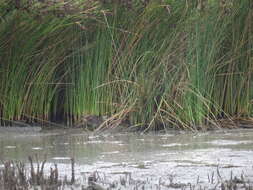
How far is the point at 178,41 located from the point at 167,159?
261 centimetres

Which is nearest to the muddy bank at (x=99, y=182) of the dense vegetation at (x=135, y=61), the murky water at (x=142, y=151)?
the murky water at (x=142, y=151)

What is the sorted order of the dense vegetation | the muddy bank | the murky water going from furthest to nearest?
the dense vegetation, the murky water, the muddy bank

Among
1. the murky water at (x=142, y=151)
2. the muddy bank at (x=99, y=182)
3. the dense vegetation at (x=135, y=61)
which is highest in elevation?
the dense vegetation at (x=135, y=61)

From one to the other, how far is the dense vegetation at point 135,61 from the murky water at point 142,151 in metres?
0.42

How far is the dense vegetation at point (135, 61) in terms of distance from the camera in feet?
27.3

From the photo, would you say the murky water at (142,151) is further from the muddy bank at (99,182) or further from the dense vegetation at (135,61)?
the dense vegetation at (135,61)

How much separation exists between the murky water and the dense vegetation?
1.37 ft

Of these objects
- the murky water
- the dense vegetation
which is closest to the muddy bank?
the murky water

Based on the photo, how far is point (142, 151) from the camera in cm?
665

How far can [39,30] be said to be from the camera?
862 cm

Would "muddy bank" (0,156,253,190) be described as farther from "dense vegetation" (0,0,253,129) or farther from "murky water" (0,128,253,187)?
"dense vegetation" (0,0,253,129)

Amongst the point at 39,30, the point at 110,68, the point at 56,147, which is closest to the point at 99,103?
the point at 110,68

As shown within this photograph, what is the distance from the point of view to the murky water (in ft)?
18.2

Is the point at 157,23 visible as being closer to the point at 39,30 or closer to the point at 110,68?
the point at 110,68
